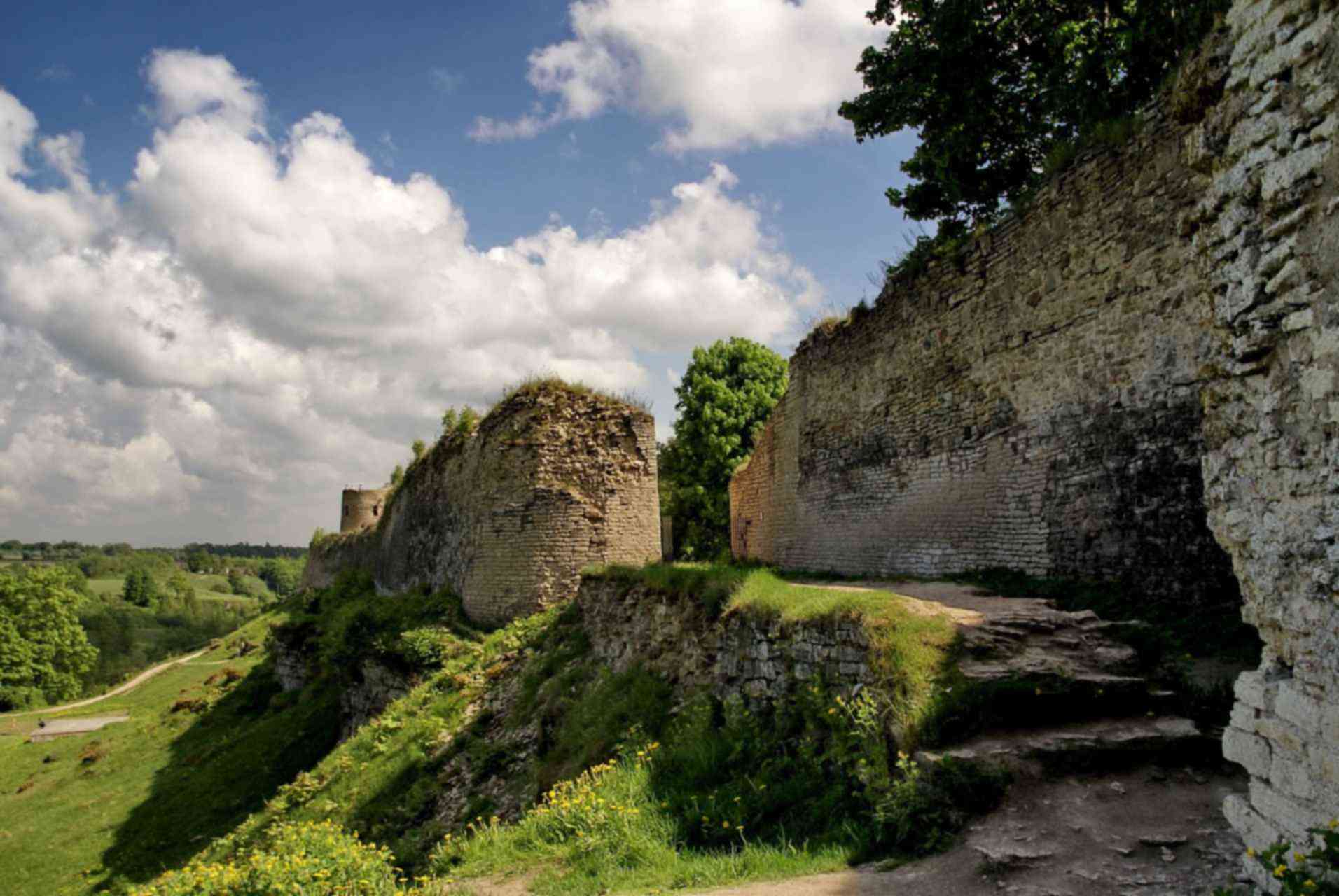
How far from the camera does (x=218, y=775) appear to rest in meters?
15.7

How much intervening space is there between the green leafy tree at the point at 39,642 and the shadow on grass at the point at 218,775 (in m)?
29.3

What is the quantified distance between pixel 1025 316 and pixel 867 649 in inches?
256

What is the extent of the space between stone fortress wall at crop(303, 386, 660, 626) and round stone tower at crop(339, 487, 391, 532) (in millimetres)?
30812

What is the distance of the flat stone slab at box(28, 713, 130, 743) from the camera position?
2753cm

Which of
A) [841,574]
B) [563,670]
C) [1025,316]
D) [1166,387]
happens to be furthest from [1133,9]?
[563,670]

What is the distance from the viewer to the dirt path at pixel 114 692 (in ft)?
122

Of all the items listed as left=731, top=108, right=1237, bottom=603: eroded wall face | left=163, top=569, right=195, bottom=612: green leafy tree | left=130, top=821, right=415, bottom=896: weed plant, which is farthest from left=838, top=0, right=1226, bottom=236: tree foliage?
left=163, top=569, right=195, bottom=612: green leafy tree

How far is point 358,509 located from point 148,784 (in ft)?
98.2

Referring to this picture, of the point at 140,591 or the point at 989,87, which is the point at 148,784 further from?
the point at 140,591

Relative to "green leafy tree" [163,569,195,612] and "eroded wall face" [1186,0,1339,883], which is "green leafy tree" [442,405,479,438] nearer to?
"eroded wall face" [1186,0,1339,883]

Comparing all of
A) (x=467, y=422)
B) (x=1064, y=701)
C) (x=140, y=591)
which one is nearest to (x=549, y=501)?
(x=467, y=422)

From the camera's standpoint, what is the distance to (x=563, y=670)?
38.9 ft

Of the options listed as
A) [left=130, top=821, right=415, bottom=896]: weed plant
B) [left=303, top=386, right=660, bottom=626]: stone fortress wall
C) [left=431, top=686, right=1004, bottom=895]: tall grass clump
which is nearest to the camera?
[left=431, top=686, right=1004, bottom=895]: tall grass clump

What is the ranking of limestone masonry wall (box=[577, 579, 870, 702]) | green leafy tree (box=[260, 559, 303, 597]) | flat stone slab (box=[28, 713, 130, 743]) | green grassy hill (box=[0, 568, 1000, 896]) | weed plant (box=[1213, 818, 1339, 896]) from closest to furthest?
weed plant (box=[1213, 818, 1339, 896]) → green grassy hill (box=[0, 568, 1000, 896]) → limestone masonry wall (box=[577, 579, 870, 702]) → flat stone slab (box=[28, 713, 130, 743]) → green leafy tree (box=[260, 559, 303, 597])
